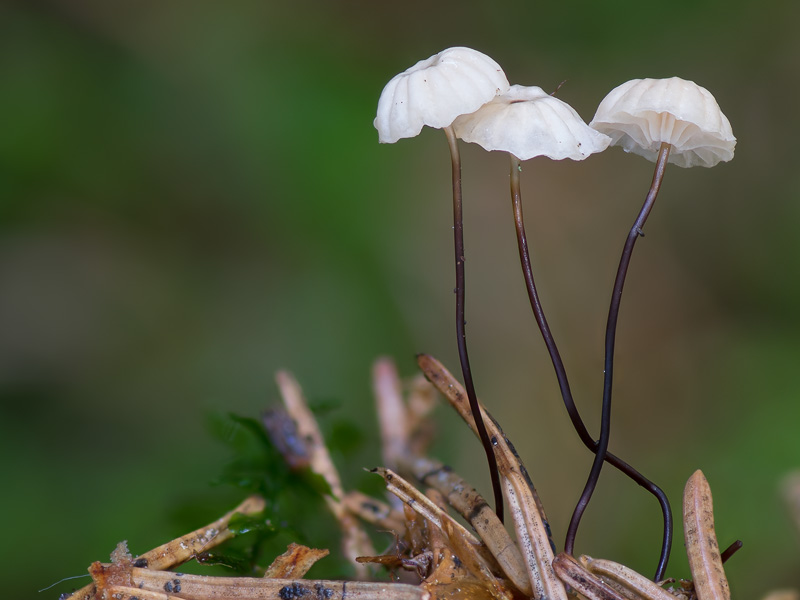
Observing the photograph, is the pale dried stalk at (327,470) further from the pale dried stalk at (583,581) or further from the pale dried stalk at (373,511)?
the pale dried stalk at (583,581)

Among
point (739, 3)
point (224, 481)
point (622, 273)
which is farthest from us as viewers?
point (739, 3)

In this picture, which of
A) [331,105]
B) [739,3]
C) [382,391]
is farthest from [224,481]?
[739,3]

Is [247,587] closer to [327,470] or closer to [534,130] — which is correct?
[327,470]

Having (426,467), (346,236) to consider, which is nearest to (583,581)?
(426,467)

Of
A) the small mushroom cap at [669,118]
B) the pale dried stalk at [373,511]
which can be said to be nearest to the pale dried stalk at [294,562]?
the pale dried stalk at [373,511]

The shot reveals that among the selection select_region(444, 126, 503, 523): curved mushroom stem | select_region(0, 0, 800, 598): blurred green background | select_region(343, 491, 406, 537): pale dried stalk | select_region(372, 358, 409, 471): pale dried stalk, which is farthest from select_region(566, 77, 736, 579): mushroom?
select_region(0, 0, 800, 598): blurred green background

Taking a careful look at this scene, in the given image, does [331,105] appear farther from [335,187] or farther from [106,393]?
[106,393]

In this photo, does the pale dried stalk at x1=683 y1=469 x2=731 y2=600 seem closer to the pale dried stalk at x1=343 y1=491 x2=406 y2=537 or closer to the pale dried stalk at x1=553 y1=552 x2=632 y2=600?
the pale dried stalk at x1=553 y1=552 x2=632 y2=600
